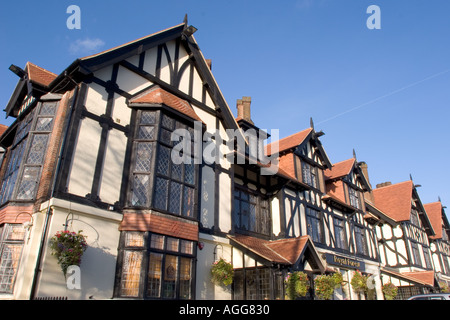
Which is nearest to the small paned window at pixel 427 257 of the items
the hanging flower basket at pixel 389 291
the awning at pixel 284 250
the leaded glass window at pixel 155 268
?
the hanging flower basket at pixel 389 291

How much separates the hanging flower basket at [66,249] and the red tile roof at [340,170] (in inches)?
736

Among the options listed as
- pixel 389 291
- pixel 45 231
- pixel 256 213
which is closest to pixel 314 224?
pixel 256 213

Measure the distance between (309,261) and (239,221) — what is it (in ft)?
11.1

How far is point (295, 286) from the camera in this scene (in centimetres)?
1260

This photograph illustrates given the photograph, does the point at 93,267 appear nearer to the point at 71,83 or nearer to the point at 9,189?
the point at 9,189

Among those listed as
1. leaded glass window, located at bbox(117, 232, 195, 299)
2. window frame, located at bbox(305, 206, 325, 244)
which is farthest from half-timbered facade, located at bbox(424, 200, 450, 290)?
leaded glass window, located at bbox(117, 232, 195, 299)

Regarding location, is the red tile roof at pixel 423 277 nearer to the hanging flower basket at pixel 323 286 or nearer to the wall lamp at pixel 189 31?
the hanging flower basket at pixel 323 286

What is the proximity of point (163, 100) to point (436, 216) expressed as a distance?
121ft

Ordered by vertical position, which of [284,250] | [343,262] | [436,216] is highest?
[436,216]

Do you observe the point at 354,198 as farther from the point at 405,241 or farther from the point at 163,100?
the point at 163,100

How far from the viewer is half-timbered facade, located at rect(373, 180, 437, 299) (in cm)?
2617

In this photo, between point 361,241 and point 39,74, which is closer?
point 39,74

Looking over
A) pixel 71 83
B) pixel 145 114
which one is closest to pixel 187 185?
pixel 145 114

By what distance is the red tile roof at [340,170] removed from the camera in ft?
79.6
